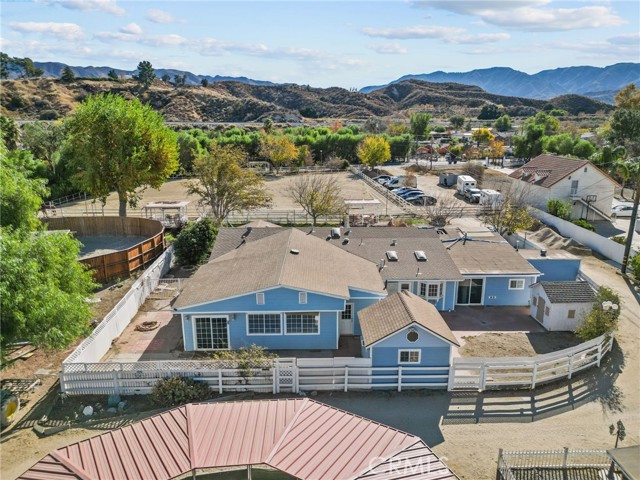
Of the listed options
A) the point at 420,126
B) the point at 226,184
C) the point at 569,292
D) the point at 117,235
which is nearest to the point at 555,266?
the point at 569,292

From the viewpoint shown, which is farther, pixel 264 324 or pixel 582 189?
pixel 582 189

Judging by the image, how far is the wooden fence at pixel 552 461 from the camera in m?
13.2

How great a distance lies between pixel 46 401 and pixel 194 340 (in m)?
5.66

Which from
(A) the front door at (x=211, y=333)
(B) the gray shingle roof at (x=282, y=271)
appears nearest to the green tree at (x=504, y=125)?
(B) the gray shingle roof at (x=282, y=271)

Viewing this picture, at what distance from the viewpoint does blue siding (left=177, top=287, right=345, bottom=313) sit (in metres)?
19.5

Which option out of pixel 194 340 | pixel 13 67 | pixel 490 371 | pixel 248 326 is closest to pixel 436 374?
pixel 490 371

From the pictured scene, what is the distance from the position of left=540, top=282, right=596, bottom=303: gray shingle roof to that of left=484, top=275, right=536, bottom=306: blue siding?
1949 millimetres

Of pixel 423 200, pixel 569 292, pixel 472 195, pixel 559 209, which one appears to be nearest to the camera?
pixel 569 292

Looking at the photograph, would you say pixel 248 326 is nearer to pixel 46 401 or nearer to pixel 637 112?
pixel 46 401

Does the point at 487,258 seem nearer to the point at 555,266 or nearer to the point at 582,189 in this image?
the point at 555,266

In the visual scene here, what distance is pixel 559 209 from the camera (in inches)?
1606

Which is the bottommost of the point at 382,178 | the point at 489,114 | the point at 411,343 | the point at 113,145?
the point at 382,178

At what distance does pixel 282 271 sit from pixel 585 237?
25.8 meters

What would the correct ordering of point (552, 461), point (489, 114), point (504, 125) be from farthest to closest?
point (489, 114) < point (504, 125) < point (552, 461)
